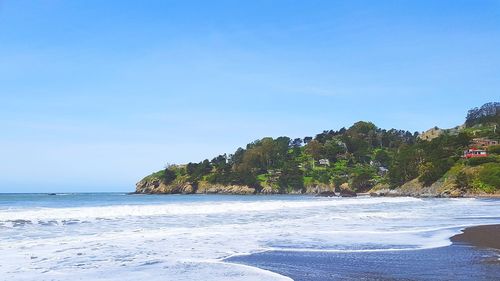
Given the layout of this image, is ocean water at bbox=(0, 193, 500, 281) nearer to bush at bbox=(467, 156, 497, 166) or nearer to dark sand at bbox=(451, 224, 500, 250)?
dark sand at bbox=(451, 224, 500, 250)

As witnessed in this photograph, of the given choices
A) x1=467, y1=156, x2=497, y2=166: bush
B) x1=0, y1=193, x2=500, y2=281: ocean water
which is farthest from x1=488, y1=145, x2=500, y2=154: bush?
x1=0, y1=193, x2=500, y2=281: ocean water

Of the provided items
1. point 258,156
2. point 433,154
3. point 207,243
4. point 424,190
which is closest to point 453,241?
point 207,243

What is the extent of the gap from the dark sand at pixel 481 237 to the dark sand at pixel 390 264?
27 centimetres

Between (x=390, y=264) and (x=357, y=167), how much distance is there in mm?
136557

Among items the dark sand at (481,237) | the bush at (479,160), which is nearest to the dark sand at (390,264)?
the dark sand at (481,237)

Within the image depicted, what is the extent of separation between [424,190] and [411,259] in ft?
270

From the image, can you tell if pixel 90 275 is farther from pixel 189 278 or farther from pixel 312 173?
pixel 312 173

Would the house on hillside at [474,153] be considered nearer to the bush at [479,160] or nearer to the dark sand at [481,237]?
the bush at [479,160]

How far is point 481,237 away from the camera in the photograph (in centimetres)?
1634

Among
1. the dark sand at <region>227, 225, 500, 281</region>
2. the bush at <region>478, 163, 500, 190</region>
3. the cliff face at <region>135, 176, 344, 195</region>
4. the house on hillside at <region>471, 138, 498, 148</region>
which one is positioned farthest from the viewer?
the cliff face at <region>135, 176, 344, 195</region>

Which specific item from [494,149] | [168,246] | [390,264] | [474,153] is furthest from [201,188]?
[390,264]

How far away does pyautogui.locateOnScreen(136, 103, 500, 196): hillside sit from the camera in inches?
3484

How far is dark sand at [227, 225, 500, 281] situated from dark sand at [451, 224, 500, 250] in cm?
27

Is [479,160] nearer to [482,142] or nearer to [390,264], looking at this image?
[482,142]
